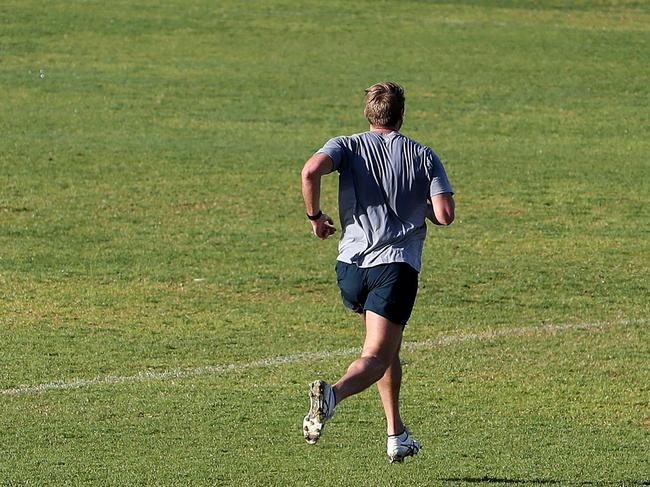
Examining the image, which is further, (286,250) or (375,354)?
(286,250)

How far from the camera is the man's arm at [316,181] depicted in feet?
25.5

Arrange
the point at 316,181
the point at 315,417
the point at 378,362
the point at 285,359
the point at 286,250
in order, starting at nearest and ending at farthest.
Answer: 1. the point at 315,417
2. the point at 316,181
3. the point at 378,362
4. the point at 285,359
5. the point at 286,250

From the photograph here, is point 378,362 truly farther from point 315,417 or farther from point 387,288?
point 315,417

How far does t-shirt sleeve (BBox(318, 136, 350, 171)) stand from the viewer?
7926mm

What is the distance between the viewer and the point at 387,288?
26.3 ft

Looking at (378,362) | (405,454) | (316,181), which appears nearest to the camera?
(316,181)

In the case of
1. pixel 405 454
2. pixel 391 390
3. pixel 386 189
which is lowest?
pixel 405 454

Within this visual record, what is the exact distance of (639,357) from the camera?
37.8ft

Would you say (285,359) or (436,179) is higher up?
(436,179)

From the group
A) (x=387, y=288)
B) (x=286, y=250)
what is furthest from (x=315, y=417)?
(x=286, y=250)

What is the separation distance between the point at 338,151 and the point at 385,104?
38cm

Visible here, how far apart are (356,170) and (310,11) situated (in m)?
28.9

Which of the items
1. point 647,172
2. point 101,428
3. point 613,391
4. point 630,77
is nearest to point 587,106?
point 630,77

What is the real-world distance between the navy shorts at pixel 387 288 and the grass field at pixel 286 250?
927mm
